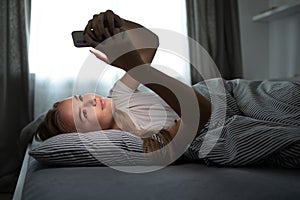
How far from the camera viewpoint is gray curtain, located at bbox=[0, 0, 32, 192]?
246cm

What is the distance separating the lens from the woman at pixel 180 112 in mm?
770

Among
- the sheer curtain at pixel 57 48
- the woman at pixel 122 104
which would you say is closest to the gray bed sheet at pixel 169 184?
the woman at pixel 122 104

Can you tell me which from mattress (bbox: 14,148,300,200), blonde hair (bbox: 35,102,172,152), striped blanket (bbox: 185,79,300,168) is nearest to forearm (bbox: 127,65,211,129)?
mattress (bbox: 14,148,300,200)

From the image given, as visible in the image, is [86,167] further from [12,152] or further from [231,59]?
[231,59]

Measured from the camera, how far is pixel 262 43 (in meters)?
3.01

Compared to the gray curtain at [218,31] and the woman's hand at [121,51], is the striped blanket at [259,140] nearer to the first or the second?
the woman's hand at [121,51]

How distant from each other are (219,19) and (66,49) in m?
1.08

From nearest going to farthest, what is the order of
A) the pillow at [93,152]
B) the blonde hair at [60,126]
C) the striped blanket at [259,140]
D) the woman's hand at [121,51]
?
the woman's hand at [121,51] < the striped blanket at [259,140] < the pillow at [93,152] < the blonde hair at [60,126]

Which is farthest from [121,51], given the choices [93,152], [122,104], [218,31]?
[218,31]

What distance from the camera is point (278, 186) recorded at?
0.87 meters

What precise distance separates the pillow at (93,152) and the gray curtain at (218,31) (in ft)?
5.37

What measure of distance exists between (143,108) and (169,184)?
2.44ft

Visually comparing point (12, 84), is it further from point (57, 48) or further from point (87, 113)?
point (87, 113)

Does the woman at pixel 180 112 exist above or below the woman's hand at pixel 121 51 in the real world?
below
